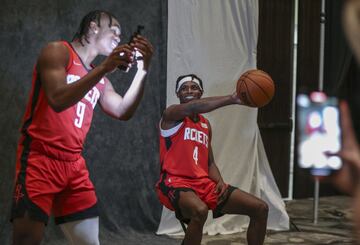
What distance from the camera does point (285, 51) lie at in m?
6.69

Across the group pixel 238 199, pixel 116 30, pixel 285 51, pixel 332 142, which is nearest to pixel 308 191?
pixel 285 51

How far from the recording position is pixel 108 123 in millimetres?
4816

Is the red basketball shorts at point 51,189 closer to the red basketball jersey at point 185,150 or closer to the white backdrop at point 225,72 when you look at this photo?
the red basketball jersey at point 185,150

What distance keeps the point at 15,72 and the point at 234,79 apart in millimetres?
1969

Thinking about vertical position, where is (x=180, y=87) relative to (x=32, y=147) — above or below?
above

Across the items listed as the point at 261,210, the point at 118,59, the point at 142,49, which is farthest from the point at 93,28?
the point at 261,210

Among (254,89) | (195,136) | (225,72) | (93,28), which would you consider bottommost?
(195,136)

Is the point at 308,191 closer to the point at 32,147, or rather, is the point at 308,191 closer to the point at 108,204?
the point at 108,204

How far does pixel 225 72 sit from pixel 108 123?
119 centimetres

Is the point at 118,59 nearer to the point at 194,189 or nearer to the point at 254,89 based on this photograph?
the point at 254,89

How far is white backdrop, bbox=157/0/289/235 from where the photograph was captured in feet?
16.6

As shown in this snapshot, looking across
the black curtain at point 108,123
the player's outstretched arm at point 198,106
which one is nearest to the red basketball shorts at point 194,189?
the player's outstretched arm at point 198,106

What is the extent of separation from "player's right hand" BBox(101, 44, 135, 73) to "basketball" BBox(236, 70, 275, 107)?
1.23 meters

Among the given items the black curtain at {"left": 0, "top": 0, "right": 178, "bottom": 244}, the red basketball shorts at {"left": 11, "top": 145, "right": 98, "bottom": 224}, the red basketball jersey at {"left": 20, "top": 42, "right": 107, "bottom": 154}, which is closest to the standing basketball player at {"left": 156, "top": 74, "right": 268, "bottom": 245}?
the black curtain at {"left": 0, "top": 0, "right": 178, "bottom": 244}
